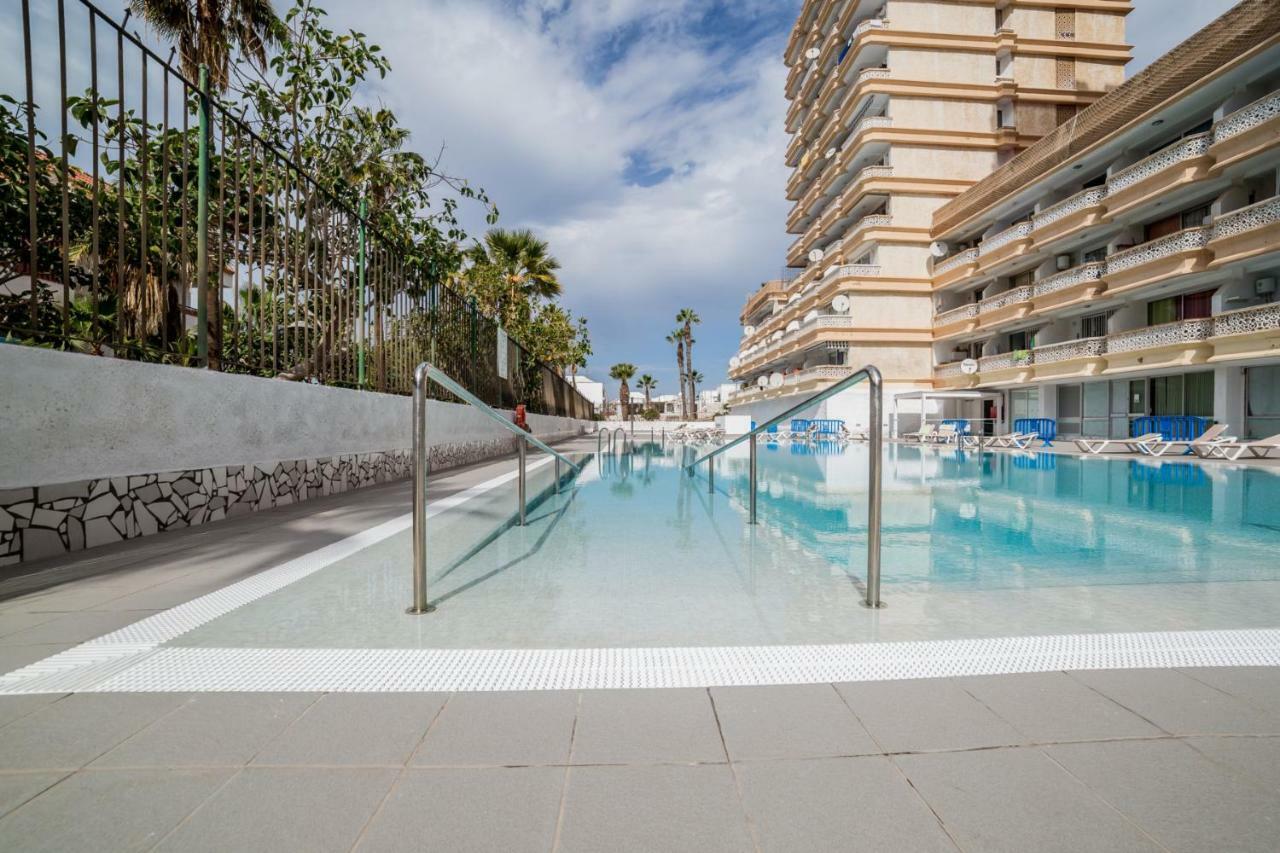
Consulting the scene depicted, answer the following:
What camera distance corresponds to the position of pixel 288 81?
8.16 metres

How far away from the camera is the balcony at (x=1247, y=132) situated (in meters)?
16.6

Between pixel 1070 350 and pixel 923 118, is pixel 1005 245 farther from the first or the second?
pixel 923 118

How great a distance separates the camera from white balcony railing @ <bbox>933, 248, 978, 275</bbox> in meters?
30.3

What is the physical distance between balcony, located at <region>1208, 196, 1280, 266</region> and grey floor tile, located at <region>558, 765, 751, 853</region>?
24.0 meters

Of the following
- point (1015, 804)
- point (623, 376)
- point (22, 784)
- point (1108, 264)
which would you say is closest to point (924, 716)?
point (1015, 804)

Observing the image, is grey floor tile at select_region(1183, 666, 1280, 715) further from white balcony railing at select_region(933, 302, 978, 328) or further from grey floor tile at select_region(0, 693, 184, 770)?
white balcony railing at select_region(933, 302, 978, 328)

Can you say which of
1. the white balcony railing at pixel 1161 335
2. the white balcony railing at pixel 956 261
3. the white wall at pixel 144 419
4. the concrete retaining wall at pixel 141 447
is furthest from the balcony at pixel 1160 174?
the concrete retaining wall at pixel 141 447

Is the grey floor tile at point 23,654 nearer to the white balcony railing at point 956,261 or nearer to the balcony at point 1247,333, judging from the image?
the balcony at point 1247,333

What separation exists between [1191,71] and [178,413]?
92.9 ft

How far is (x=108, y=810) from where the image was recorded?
138cm

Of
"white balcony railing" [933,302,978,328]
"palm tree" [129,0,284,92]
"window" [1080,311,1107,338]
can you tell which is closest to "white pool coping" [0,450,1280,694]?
"palm tree" [129,0,284,92]

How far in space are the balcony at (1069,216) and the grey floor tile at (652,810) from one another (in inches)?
1133

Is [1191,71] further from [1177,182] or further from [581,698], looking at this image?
[581,698]

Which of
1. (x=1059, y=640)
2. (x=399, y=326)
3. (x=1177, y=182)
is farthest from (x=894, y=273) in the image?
(x=1059, y=640)
